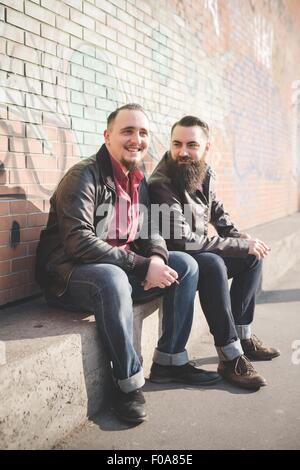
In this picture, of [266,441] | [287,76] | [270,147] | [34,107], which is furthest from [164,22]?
[287,76]

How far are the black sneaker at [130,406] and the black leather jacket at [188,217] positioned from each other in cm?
109

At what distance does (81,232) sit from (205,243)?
105 centimetres

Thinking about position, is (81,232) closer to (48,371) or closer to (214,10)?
(48,371)

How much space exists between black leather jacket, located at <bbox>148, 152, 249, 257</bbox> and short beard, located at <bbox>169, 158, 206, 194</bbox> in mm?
33

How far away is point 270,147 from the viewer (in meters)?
8.93

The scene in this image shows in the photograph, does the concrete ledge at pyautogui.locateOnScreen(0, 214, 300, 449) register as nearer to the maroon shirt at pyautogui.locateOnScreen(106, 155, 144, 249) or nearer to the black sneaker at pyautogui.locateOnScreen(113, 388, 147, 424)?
the black sneaker at pyautogui.locateOnScreen(113, 388, 147, 424)

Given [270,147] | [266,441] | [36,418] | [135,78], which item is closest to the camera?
[36,418]

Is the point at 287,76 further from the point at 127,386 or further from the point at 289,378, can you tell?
the point at 127,386

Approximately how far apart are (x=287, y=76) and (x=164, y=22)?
623 cm

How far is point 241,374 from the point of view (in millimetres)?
2869

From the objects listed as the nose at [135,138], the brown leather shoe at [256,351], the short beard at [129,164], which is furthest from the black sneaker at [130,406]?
the nose at [135,138]

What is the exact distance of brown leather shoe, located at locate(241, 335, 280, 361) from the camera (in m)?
3.34

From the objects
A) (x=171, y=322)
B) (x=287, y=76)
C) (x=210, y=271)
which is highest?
(x=287, y=76)

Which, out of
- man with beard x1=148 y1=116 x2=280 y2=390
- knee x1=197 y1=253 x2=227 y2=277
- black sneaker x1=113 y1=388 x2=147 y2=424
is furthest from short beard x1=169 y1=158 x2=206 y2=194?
black sneaker x1=113 y1=388 x2=147 y2=424
